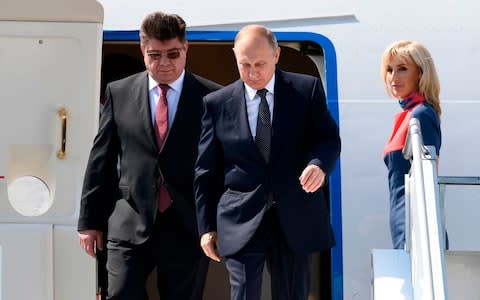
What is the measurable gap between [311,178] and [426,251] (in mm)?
552

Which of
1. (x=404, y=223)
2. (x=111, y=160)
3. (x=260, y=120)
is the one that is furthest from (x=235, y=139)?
(x=404, y=223)

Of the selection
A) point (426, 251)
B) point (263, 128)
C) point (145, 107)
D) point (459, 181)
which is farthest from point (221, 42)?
point (426, 251)

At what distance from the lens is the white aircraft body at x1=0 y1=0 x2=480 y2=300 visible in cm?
477

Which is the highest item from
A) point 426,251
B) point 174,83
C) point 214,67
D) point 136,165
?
point 214,67

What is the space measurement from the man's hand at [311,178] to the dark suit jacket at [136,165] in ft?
2.20

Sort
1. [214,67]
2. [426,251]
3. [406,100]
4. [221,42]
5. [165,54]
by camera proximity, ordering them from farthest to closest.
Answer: [214,67] → [221,42] → [406,100] → [165,54] → [426,251]

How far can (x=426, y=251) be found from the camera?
11.4ft

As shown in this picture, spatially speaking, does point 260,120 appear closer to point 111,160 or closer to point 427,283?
point 111,160

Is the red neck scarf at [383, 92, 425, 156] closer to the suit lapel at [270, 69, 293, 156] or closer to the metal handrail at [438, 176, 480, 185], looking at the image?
the metal handrail at [438, 176, 480, 185]

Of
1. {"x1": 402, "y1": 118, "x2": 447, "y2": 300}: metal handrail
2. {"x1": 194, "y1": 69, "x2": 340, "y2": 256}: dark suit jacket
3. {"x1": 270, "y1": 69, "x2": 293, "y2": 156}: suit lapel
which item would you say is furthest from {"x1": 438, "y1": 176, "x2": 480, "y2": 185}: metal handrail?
{"x1": 270, "y1": 69, "x2": 293, "y2": 156}: suit lapel

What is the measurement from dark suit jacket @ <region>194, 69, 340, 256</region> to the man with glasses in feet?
0.75

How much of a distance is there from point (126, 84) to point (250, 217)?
914mm

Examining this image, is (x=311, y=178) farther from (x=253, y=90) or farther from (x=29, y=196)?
(x=29, y=196)

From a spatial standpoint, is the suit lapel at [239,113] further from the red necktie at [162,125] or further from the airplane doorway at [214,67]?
the airplane doorway at [214,67]
